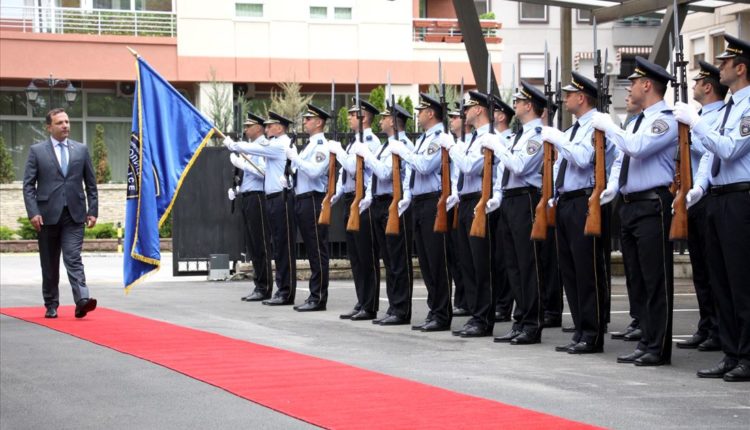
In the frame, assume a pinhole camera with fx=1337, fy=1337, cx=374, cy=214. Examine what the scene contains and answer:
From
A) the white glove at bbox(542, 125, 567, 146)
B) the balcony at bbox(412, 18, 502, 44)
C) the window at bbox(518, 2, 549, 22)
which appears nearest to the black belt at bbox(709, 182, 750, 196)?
the white glove at bbox(542, 125, 567, 146)

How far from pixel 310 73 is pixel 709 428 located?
115ft

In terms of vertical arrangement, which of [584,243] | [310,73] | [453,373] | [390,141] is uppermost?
[310,73]

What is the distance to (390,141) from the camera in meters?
12.4

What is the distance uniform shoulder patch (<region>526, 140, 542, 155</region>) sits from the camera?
10.9 metres

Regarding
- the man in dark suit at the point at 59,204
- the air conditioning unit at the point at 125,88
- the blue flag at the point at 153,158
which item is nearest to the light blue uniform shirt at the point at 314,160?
the blue flag at the point at 153,158

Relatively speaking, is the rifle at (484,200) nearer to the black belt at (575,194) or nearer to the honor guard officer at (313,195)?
the black belt at (575,194)

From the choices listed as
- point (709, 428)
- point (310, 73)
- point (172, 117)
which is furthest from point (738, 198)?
point (310, 73)

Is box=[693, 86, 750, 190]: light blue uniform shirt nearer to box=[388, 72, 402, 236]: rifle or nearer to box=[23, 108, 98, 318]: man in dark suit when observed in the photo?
box=[388, 72, 402, 236]: rifle

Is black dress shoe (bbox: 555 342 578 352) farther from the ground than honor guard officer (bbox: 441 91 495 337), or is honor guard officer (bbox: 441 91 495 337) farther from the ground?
honor guard officer (bbox: 441 91 495 337)

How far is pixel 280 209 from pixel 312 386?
261 inches

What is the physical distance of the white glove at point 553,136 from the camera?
33.6 ft

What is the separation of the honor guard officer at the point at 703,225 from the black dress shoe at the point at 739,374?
94cm

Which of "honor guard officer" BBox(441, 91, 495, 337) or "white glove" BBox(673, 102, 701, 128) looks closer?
"white glove" BBox(673, 102, 701, 128)

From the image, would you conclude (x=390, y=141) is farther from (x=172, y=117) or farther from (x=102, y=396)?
(x=102, y=396)
